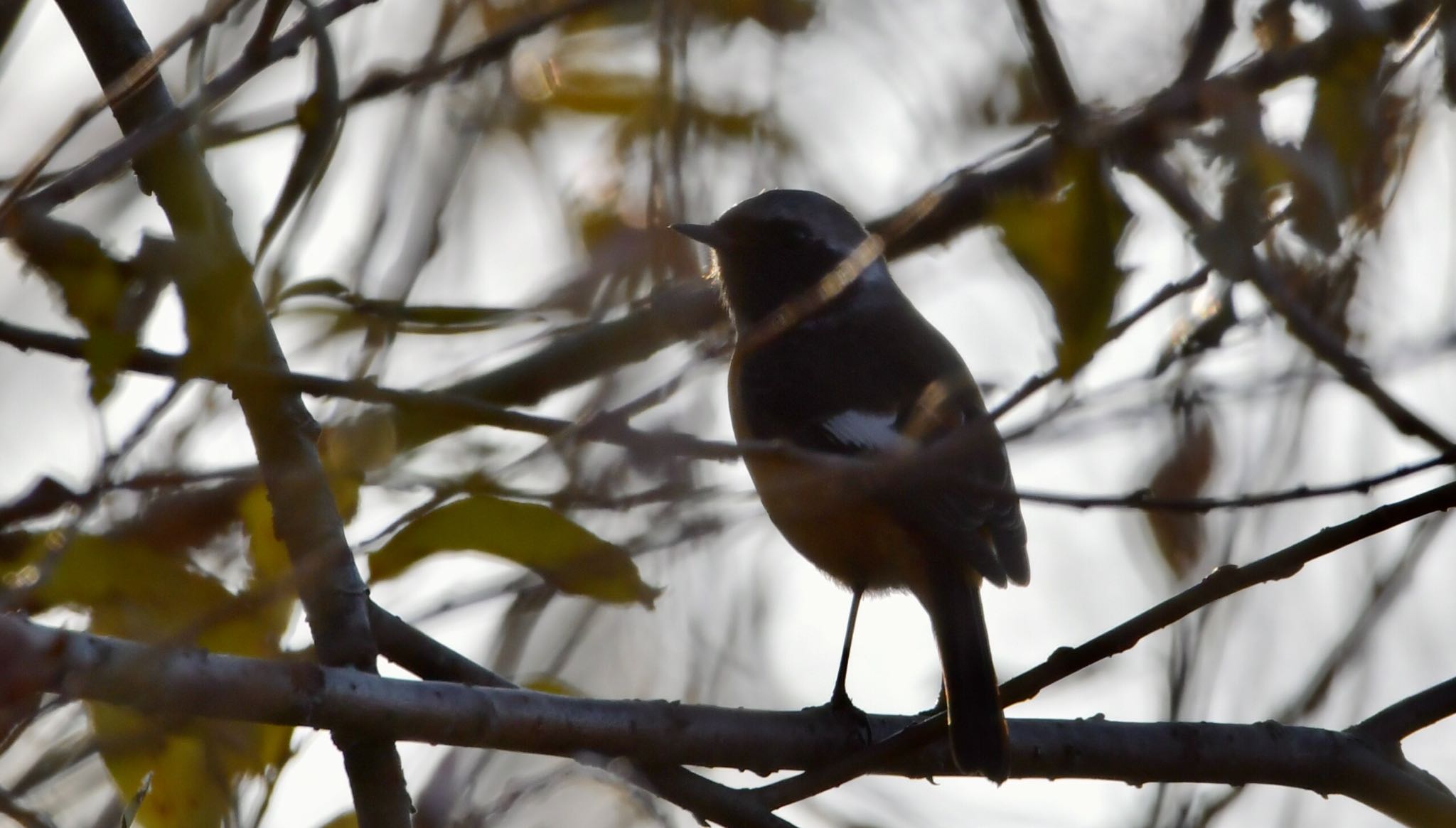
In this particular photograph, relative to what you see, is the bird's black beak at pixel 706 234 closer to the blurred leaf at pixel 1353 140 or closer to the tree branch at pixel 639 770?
the tree branch at pixel 639 770

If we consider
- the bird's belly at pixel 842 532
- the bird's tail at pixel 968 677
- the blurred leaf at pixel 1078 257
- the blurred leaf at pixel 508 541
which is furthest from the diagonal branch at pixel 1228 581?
the bird's belly at pixel 842 532

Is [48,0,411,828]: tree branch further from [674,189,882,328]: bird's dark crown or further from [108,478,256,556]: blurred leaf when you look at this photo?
[674,189,882,328]: bird's dark crown

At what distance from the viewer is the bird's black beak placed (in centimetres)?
455

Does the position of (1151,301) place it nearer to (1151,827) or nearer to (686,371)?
(686,371)

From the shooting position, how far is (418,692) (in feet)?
8.04

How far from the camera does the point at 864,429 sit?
414cm

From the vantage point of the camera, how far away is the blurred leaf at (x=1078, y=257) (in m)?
2.00

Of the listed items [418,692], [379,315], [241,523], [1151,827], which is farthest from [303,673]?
[1151,827]

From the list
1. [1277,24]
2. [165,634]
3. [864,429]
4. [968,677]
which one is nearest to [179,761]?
[165,634]

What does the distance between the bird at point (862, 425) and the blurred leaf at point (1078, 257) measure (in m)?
0.41

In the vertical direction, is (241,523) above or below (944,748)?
below

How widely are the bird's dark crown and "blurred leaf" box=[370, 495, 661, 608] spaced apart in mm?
2795

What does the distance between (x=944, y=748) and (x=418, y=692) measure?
54.0 inches

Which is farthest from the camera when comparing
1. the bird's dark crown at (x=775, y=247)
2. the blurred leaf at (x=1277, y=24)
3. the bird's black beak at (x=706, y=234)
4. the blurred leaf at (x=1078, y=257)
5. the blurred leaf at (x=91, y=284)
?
the bird's dark crown at (x=775, y=247)
